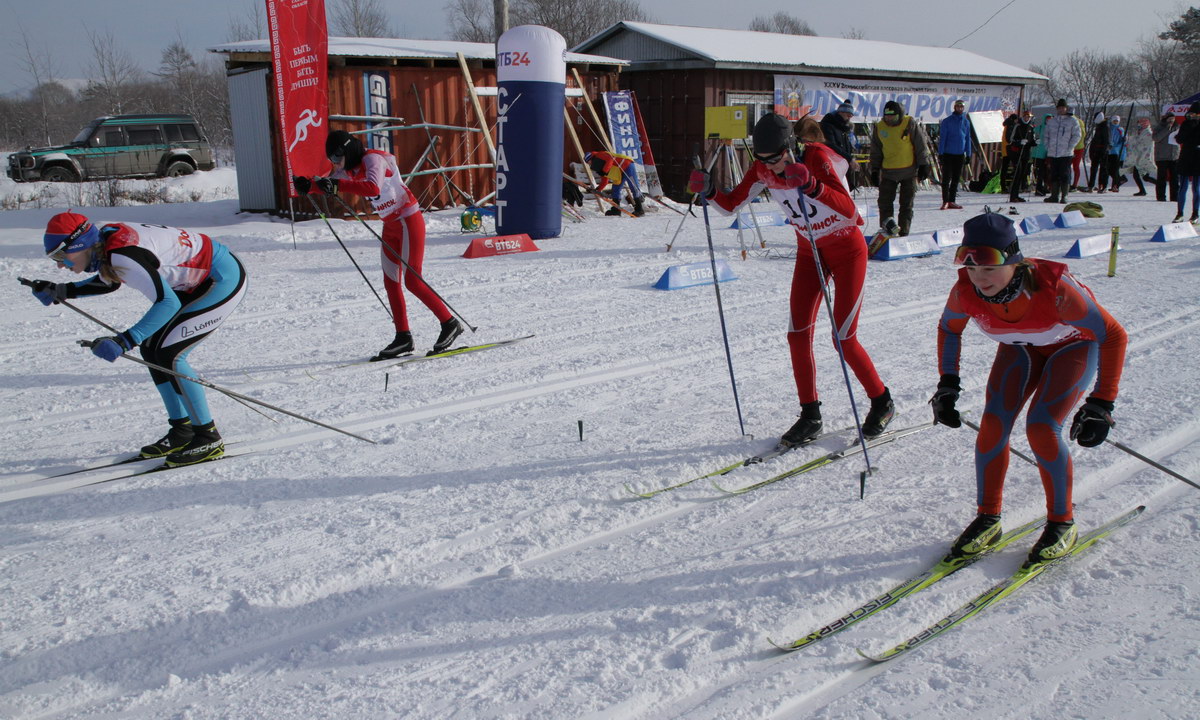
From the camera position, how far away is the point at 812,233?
13.6ft

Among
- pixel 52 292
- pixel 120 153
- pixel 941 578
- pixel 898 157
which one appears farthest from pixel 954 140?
pixel 120 153

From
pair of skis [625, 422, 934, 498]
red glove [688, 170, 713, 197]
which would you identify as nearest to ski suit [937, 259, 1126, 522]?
pair of skis [625, 422, 934, 498]

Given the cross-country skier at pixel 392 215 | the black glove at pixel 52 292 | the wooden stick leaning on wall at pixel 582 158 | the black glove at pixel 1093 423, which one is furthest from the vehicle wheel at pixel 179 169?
the black glove at pixel 1093 423

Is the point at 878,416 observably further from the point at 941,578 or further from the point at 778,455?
the point at 941,578

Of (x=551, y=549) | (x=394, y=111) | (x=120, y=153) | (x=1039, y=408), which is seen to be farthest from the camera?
(x=120, y=153)

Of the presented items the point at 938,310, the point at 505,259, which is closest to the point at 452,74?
the point at 505,259

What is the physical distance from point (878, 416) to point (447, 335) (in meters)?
3.47

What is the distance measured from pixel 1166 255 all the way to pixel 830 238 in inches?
330

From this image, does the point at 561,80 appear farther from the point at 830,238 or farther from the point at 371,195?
the point at 830,238

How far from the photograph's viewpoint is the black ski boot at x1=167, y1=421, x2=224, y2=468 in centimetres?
442

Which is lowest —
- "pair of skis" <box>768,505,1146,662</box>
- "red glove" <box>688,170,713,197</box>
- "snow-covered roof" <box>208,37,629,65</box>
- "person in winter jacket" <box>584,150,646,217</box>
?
"pair of skis" <box>768,505,1146,662</box>

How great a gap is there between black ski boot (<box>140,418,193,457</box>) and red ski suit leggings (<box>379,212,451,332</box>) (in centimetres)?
210

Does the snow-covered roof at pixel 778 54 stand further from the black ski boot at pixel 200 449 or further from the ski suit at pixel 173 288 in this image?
the black ski boot at pixel 200 449

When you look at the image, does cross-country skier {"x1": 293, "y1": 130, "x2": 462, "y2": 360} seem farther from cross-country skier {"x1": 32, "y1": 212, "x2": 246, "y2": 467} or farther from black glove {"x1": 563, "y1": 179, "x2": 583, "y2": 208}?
black glove {"x1": 563, "y1": 179, "x2": 583, "y2": 208}
